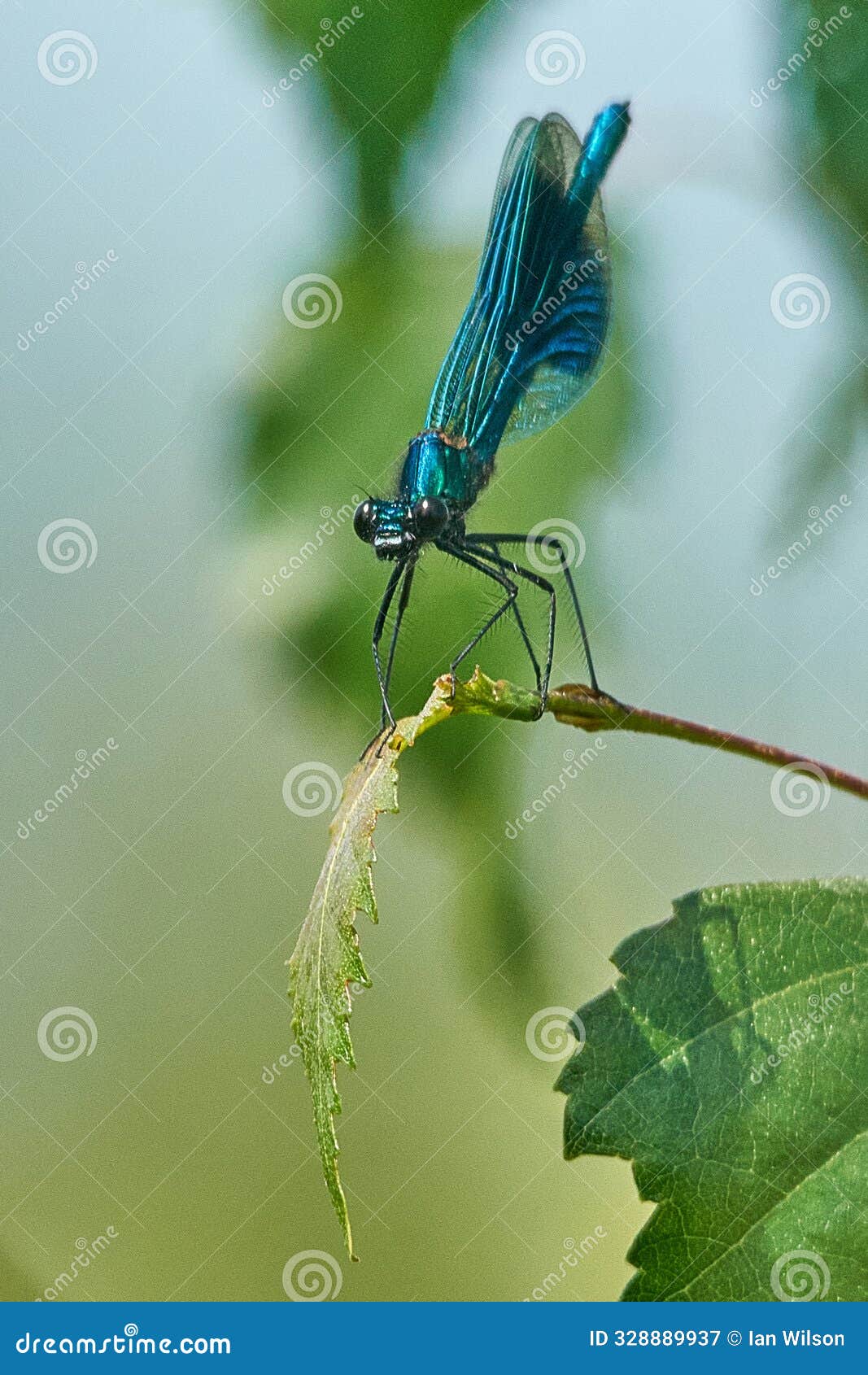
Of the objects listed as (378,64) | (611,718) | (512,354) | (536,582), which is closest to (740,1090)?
(611,718)

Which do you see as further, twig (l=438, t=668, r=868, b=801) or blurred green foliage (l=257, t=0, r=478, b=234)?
blurred green foliage (l=257, t=0, r=478, b=234)

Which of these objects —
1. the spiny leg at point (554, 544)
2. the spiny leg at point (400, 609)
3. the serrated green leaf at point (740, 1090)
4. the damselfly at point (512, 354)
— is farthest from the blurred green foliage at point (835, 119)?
the serrated green leaf at point (740, 1090)

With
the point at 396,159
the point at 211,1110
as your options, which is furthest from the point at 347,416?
the point at 211,1110

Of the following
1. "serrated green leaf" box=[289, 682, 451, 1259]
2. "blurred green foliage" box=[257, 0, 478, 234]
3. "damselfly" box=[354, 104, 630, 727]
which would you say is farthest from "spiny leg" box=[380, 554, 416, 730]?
"blurred green foliage" box=[257, 0, 478, 234]

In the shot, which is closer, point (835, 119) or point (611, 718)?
point (611, 718)

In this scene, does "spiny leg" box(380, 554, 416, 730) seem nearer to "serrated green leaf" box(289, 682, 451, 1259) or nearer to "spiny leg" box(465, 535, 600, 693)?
"spiny leg" box(465, 535, 600, 693)

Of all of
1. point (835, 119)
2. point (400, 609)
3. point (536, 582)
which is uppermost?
point (835, 119)

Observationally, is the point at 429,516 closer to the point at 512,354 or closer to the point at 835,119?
the point at 512,354
